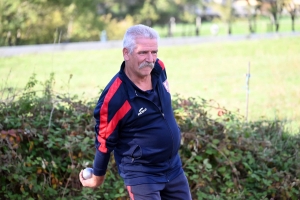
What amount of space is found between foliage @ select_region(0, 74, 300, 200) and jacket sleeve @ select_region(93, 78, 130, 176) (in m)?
1.79

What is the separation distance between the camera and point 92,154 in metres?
6.06

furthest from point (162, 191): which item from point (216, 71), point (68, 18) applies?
point (68, 18)

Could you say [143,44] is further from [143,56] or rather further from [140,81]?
[140,81]

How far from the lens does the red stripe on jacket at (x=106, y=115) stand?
3.79m

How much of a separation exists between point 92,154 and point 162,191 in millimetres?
2121

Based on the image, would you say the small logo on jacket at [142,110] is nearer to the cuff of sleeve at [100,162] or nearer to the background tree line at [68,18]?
the cuff of sleeve at [100,162]

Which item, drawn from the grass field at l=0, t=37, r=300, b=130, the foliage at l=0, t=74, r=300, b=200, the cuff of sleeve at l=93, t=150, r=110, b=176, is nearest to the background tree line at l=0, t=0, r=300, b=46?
the grass field at l=0, t=37, r=300, b=130

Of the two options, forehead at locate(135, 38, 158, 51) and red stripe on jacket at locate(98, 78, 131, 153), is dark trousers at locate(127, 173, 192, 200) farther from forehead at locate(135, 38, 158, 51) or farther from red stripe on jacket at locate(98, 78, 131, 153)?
forehead at locate(135, 38, 158, 51)

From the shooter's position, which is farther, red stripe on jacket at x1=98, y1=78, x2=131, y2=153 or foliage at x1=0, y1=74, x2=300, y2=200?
foliage at x1=0, y1=74, x2=300, y2=200

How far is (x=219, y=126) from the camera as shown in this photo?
6.70 m

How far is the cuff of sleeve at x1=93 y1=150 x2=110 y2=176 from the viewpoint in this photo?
3.91 m

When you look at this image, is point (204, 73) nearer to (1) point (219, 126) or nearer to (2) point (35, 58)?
(2) point (35, 58)

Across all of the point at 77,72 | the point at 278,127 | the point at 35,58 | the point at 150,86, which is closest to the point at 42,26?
the point at 35,58

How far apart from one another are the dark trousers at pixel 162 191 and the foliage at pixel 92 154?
5.38ft
